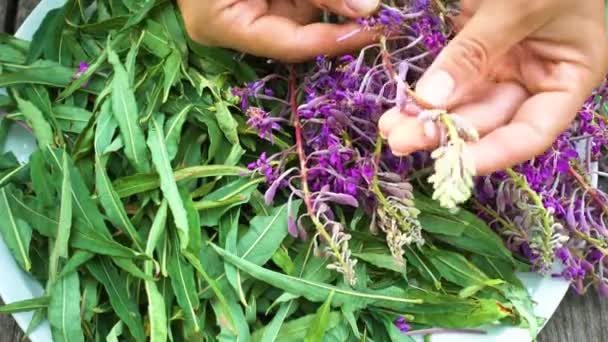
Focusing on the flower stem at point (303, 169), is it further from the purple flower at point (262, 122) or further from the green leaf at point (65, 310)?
the green leaf at point (65, 310)

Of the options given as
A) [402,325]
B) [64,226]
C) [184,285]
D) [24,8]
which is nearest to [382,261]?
[402,325]

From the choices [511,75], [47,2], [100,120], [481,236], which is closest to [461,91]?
[511,75]

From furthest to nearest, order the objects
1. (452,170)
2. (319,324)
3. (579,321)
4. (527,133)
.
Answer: (579,321) < (319,324) < (527,133) < (452,170)

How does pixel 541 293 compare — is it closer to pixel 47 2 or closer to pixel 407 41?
pixel 407 41

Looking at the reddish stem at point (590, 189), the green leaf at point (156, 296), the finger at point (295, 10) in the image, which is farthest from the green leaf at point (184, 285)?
the reddish stem at point (590, 189)

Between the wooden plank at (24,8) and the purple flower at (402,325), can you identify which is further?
the wooden plank at (24,8)

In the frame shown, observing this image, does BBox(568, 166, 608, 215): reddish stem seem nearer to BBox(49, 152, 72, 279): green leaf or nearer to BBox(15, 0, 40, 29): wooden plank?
BBox(49, 152, 72, 279): green leaf

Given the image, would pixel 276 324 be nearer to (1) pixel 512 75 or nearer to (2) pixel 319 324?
(2) pixel 319 324
